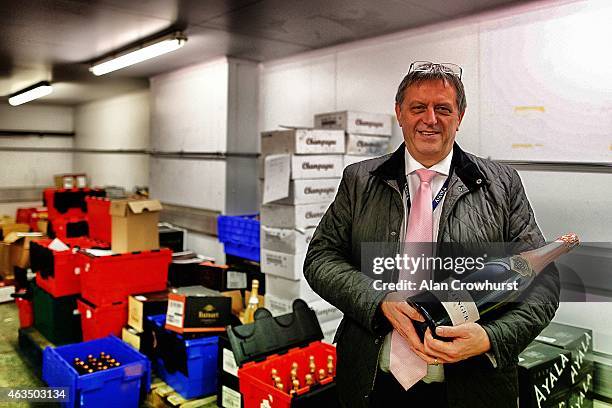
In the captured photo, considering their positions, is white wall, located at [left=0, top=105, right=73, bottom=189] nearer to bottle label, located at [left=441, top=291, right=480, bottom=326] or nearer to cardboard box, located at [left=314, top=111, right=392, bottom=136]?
cardboard box, located at [left=314, top=111, right=392, bottom=136]

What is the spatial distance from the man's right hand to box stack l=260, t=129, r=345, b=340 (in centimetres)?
182

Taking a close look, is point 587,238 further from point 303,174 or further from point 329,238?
point 329,238

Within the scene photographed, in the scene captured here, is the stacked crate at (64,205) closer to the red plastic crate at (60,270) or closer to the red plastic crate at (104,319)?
the red plastic crate at (60,270)

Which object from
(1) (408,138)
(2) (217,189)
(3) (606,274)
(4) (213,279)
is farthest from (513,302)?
(2) (217,189)

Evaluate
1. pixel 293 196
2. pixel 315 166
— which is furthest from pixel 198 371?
pixel 315 166

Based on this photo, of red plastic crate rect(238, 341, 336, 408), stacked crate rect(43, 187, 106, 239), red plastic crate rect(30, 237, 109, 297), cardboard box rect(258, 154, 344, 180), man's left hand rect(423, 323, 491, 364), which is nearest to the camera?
man's left hand rect(423, 323, 491, 364)

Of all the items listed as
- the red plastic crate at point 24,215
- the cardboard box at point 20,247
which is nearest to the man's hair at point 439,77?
the cardboard box at point 20,247

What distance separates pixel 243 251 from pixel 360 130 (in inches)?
53.2

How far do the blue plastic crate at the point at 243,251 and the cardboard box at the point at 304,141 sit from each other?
854 millimetres

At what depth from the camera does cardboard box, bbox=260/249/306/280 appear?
2924 millimetres

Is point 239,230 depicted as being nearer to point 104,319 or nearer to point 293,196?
point 293,196

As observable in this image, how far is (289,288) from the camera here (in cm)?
301

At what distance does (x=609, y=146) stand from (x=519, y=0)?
2.90ft

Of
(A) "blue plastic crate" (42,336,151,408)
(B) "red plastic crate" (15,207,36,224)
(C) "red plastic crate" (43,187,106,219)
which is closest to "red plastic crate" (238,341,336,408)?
(A) "blue plastic crate" (42,336,151,408)
